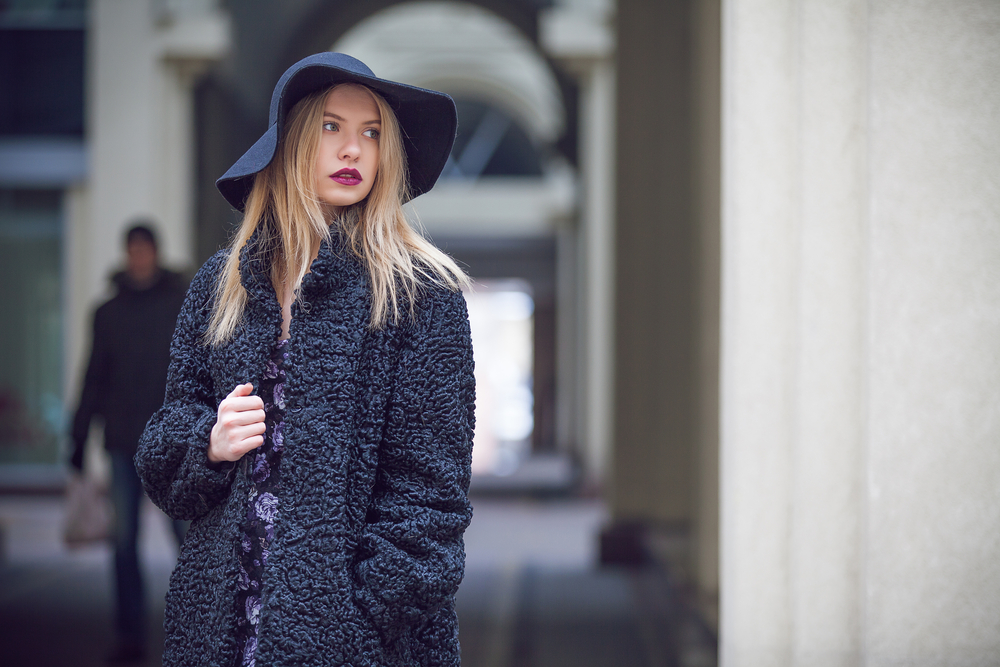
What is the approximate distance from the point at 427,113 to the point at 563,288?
15.2 meters

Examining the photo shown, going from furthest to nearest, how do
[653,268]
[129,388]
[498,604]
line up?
[653,268], [498,604], [129,388]

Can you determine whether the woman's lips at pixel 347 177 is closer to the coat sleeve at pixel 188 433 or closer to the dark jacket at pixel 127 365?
the coat sleeve at pixel 188 433

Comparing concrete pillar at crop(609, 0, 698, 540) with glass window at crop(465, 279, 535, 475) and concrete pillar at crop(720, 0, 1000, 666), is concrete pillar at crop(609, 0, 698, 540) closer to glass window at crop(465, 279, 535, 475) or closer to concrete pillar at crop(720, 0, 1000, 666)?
concrete pillar at crop(720, 0, 1000, 666)

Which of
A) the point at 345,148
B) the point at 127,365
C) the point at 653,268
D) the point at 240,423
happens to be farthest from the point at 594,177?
the point at 240,423

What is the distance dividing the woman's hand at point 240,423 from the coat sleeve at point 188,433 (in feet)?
0.19

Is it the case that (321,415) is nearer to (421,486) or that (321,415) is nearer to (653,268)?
(421,486)

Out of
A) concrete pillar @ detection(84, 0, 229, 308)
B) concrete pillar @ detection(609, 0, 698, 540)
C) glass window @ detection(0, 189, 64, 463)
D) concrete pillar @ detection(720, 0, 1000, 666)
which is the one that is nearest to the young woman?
concrete pillar @ detection(720, 0, 1000, 666)

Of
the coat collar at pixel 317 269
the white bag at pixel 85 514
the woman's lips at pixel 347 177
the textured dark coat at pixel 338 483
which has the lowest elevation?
the white bag at pixel 85 514

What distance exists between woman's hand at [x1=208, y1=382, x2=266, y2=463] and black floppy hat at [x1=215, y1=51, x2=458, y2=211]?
407 mm

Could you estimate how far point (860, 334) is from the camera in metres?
2.57

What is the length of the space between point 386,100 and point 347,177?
0.19 meters

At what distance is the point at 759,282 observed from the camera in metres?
2.64

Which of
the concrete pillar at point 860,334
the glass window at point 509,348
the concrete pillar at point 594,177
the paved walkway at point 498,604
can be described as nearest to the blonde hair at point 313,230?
the concrete pillar at point 860,334

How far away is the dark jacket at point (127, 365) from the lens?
4.23 metres
